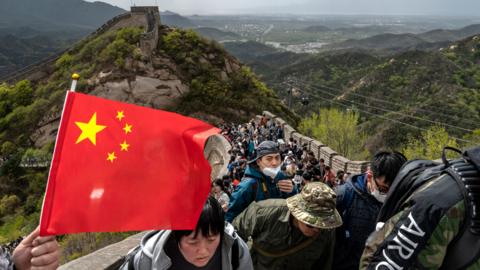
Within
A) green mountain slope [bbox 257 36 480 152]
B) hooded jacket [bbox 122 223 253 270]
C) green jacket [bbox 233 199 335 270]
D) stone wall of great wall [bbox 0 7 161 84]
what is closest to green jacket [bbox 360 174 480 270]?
hooded jacket [bbox 122 223 253 270]

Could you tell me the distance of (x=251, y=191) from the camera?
4086 millimetres

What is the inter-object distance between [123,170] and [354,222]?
2058 mm

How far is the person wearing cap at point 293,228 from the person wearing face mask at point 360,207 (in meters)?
0.30

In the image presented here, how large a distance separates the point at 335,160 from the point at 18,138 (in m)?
34.4

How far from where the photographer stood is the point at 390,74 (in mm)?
66875

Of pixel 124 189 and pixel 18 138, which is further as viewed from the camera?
pixel 18 138

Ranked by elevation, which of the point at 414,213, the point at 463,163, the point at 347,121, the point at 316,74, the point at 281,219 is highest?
the point at 463,163

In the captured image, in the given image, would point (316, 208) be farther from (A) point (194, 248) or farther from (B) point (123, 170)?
(B) point (123, 170)

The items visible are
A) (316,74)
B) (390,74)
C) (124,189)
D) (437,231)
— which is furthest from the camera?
(316,74)

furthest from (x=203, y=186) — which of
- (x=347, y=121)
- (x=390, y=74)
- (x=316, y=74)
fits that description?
(x=316, y=74)

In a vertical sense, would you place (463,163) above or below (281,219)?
above

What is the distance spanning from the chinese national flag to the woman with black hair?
4.5 inches

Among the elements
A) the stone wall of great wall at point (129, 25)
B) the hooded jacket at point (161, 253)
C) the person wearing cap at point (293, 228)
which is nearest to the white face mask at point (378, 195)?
the person wearing cap at point (293, 228)

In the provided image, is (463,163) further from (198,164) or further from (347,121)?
(347,121)
